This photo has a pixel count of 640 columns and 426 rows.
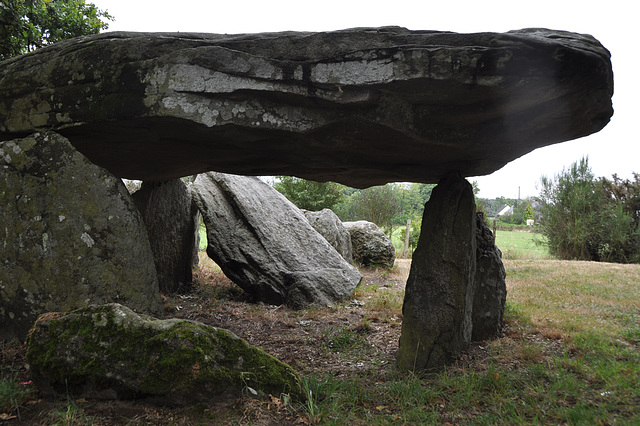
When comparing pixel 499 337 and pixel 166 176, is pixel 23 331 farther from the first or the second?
pixel 499 337

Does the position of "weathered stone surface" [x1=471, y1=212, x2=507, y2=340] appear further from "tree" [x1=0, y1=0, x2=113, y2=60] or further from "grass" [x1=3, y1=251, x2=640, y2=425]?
"tree" [x1=0, y1=0, x2=113, y2=60]

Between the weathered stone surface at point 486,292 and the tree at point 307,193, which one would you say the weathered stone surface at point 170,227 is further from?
the tree at point 307,193

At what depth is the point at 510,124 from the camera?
4.29 metres

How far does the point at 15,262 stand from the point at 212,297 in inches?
168

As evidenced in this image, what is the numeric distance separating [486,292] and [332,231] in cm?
585

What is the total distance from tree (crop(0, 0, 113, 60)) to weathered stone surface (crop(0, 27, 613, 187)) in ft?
15.1

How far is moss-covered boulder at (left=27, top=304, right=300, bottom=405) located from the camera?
10.2ft

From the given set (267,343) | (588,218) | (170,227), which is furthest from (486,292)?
(588,218)

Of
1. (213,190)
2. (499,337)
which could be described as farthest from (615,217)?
(213,190)

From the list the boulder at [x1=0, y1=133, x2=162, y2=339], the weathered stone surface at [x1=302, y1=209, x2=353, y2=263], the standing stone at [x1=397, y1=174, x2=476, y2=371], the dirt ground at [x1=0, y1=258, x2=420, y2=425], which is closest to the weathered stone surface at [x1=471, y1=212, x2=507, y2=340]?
the standing stone at [x1=397, y1=174, x2=476, y2=371]

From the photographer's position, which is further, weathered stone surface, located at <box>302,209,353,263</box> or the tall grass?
weathered stone surface, located at <box>302,209,353,263</box>

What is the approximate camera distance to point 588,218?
17578 mm

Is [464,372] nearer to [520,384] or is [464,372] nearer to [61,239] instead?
[520,384]

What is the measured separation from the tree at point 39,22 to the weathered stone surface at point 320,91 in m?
4.61
